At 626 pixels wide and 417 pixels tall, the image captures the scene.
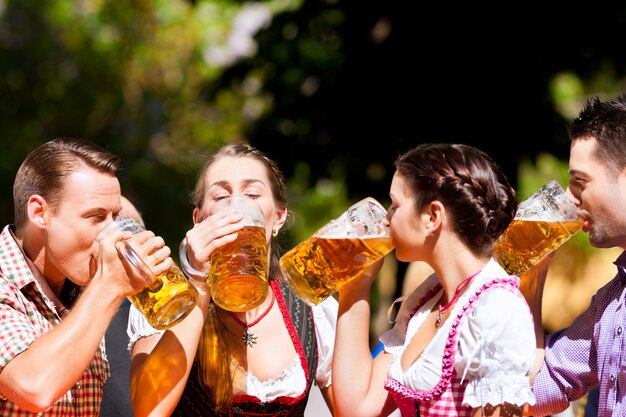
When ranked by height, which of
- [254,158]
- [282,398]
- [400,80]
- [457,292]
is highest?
[400,80]

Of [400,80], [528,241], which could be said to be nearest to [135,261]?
[528,241]

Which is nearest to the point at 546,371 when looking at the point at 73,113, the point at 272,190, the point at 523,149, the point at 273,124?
the point at 272,190

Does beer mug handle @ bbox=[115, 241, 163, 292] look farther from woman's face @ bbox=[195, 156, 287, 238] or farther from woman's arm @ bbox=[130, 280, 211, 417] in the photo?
woman's face @ bbox=[195, 156, 287, 238]

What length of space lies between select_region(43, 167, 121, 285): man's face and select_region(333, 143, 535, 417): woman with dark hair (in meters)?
0.65

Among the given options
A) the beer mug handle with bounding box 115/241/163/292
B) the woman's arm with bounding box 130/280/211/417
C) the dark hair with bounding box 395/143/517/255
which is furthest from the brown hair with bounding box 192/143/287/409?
the dark hair with bounding box 395/143/517/255

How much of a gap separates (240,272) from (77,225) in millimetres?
455

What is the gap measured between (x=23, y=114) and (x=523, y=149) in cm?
676

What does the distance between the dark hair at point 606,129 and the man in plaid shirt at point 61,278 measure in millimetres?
1085

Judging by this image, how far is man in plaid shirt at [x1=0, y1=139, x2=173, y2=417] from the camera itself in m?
1.97

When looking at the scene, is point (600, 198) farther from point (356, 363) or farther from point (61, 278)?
point (61, 278)

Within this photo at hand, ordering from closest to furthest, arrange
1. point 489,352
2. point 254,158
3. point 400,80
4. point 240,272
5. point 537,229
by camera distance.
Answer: point 489,352 → point 240,272 → point 537,229 → point 254,158 → point 400,80

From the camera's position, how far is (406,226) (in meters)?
2.21

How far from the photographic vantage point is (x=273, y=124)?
618cm

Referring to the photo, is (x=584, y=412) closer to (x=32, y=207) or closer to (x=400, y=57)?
(x=32, y=207)
